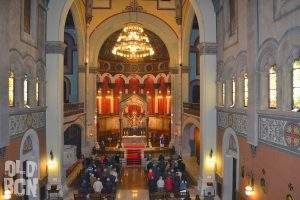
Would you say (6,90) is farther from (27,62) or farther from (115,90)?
(115,90)

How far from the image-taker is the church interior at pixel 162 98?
10.6 meters

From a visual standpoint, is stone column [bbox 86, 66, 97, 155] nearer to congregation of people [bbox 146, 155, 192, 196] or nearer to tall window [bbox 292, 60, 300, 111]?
congregation of people [bbox 146, 155, 192, 196]

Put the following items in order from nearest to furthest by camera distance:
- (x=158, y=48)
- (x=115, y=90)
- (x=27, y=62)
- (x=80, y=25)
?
1. (x=27, y=62)
2. (x=80, y=25)
3. (x=158, y=48)
4. (x=115, y=90)

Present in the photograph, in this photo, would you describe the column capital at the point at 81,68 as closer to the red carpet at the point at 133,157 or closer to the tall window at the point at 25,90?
the red carpet at the point at 133,157

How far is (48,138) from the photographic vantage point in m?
16.3

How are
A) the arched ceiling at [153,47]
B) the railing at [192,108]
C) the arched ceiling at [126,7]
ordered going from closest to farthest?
the railing at [192,108]
the arched ceiling at [126,7]
the arched ceiling at [153,47]

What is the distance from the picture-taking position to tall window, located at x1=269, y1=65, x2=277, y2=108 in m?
10.6

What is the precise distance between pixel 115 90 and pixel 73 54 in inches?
284

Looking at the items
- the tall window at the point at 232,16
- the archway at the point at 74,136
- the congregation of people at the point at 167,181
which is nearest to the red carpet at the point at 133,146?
the archway at the point at 74,136

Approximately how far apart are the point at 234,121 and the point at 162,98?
18.1 meters

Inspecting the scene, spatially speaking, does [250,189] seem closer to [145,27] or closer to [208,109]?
[208,109]

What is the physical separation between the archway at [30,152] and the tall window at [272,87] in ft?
28.2

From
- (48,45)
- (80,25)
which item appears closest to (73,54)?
(80,25)

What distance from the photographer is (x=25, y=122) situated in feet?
43.8
